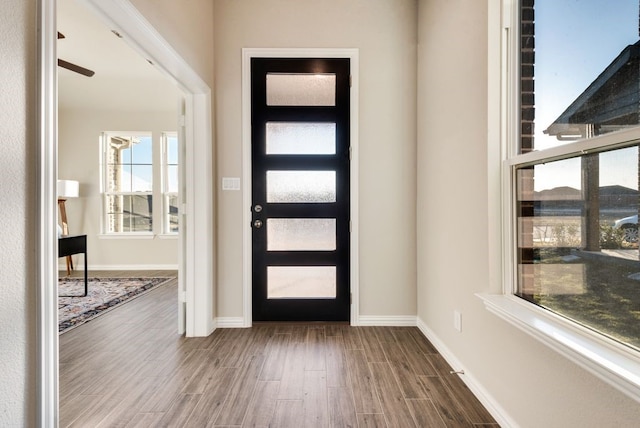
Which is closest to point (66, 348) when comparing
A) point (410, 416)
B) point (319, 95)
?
point (410, 416)

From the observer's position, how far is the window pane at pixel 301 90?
9.47 feet

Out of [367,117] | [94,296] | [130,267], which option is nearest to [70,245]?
[94,296]

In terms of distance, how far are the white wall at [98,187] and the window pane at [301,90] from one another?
3.22m

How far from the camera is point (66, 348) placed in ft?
8.16

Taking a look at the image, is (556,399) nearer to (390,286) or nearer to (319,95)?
(390,286)

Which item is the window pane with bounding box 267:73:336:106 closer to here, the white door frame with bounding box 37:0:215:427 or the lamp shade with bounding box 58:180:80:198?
the white door frame with bounding box 37:0:215:427

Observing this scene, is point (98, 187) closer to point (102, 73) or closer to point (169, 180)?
point (169, 180)

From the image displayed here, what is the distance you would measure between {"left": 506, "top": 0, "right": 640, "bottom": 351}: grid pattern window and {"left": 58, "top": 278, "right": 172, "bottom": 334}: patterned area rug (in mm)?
3569

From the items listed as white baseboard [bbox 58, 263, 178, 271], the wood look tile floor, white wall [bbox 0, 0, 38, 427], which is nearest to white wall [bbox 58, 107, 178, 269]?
white baseboard [bbox 58, 263, 178, 271]

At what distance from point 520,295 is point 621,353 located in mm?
566

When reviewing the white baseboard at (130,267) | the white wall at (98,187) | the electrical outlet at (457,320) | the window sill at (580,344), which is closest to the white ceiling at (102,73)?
the white wall at (98,187)

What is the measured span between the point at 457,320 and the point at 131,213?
213 inches

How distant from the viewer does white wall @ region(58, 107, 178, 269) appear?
17.8 feet

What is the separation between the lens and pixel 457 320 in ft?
6.89
